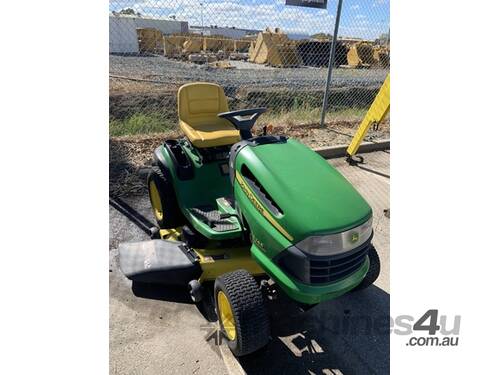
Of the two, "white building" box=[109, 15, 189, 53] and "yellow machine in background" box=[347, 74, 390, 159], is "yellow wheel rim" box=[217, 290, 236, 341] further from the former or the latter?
"white building" box=[109, 15, 189, 53]

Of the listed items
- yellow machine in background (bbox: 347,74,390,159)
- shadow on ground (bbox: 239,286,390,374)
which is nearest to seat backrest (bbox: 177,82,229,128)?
shadow on ground (bbox: 239,286,390,374)

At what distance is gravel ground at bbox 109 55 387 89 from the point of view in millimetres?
10682

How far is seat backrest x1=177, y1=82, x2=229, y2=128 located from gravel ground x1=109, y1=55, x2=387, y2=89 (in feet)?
20.7

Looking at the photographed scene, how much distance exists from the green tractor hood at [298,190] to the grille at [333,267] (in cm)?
16

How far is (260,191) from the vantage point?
220cm

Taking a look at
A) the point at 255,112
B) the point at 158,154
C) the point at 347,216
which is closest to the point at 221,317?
the point at 347,216

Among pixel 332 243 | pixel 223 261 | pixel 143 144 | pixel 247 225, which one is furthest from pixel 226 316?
pixel 143 144

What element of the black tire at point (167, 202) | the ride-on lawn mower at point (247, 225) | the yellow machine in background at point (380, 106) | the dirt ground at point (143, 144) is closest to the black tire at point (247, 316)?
the ride-on lawn mower at point (247, 225)

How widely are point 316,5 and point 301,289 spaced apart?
474cm

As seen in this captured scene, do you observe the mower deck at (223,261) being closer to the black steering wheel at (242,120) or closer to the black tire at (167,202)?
the black tire at (167,202)

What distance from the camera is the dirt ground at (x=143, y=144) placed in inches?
167

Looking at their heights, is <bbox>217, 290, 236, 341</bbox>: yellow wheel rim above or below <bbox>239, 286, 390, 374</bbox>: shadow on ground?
above

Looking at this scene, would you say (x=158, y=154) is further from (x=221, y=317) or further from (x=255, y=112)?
(x=221, y=317)

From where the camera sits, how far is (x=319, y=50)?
56.2ft
